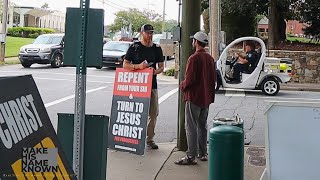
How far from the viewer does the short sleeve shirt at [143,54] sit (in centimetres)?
708

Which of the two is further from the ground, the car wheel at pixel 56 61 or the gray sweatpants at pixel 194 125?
the car wheel at pixel 56 61

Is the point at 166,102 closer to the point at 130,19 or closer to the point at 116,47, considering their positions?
the point at 116,47

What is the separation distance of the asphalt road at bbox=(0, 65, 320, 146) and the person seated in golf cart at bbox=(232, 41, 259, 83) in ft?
2.32

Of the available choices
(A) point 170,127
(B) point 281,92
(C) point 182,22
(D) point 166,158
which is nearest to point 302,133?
(D) point 166,158

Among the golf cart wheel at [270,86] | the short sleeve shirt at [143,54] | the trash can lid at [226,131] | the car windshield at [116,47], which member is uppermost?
the car windshield at [116,47]

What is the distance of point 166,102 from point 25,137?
11.3 m

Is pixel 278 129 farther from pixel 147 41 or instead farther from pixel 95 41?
pixel 147 41

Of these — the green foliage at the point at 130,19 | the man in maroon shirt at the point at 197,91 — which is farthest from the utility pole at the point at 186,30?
the green foliage at the point at 130,19

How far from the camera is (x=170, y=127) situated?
10.0m

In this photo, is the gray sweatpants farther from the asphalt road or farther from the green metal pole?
the green metal pole

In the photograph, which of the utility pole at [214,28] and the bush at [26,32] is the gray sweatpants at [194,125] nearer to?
the utility pole at [214,28]

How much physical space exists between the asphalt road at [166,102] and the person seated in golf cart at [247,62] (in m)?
0.71

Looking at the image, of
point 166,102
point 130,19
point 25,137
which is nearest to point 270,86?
point 166,102

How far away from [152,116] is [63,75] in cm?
1409
